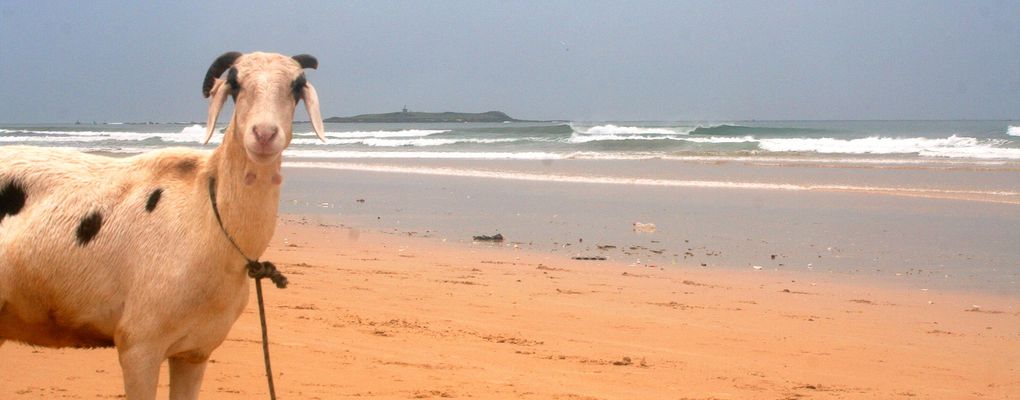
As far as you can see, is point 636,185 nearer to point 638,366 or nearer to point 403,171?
point 403,171

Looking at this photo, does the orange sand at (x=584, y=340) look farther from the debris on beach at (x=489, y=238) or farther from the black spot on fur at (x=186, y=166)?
the black spot on fur at (x=186, y=166)

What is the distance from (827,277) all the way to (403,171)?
711 inches

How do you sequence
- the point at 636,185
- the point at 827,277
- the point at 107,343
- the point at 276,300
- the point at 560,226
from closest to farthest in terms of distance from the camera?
1. the point at 107,343
2. the point at 276,300
3. the point at 827,277
4. the point at 560,226
5. the point at 636,185

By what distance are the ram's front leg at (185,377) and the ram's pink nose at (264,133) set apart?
3.27 feet

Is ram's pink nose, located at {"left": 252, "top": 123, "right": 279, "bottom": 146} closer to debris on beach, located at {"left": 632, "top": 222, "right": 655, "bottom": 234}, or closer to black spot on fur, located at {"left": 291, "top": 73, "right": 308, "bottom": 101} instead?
black spot on fur, located at {"left": 291, "top": 73, "right": 308, "bottom": 101}

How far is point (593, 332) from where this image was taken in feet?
25.1

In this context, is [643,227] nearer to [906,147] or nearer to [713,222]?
[713,222]

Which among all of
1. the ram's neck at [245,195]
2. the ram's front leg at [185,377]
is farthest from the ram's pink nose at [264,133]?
the ram's front leg at [185,377]

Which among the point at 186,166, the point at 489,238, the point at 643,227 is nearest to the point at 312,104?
the point at 186,166

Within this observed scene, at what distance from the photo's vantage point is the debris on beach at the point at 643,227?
13609 millimetres

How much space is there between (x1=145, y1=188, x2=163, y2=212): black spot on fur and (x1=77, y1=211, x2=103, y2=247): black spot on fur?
0.17 m

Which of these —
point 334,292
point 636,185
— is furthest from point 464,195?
point 334,292

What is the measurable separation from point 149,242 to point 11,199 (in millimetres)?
591

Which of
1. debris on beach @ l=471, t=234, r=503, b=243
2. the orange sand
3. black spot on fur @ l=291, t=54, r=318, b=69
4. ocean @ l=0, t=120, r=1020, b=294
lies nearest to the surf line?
ocean @ l=0, t=120, r=1020, b=294
